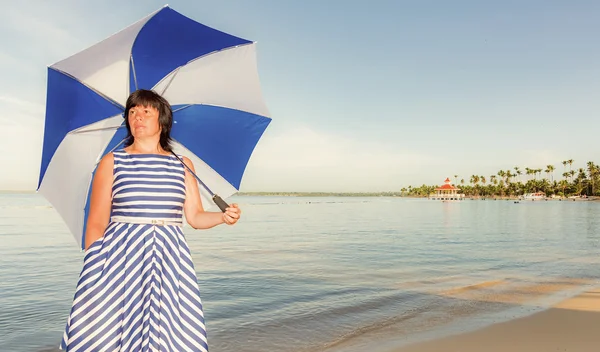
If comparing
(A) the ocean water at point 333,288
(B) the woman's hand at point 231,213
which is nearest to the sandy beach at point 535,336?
(A) the ocean water at point 333,288

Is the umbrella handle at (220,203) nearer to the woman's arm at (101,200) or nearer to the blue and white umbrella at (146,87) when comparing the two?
the blue and white umbrella at (146,87)

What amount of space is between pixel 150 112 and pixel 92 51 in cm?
75

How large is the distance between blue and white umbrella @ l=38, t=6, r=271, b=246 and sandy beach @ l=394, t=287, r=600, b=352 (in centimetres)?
428

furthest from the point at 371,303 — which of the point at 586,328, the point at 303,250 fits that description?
the point at 303,250

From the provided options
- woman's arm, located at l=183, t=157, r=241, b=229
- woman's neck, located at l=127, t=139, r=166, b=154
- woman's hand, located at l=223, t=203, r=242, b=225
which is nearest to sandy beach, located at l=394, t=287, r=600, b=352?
woman's arm, located at l=183, t=157, r=241, b=229

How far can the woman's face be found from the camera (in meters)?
2.75

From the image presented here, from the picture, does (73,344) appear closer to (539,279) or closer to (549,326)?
(549,326)

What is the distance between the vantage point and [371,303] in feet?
30.4

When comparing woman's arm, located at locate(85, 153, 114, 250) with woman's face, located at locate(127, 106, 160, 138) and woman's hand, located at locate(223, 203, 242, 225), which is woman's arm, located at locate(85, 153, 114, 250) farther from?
woman's hand, located at locate(223, 203, 242, 225)

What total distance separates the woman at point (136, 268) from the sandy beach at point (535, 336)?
446 centimetres

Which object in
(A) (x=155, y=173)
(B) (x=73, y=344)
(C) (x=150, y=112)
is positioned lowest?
(B) (x=73, y=344)

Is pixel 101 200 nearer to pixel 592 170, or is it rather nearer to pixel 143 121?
pixel 143 121

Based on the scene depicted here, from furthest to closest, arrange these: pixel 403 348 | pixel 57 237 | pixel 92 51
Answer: pixel 57 237
pixel 403 348
pixel 92 51

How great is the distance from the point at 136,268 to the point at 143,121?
2.95ft
